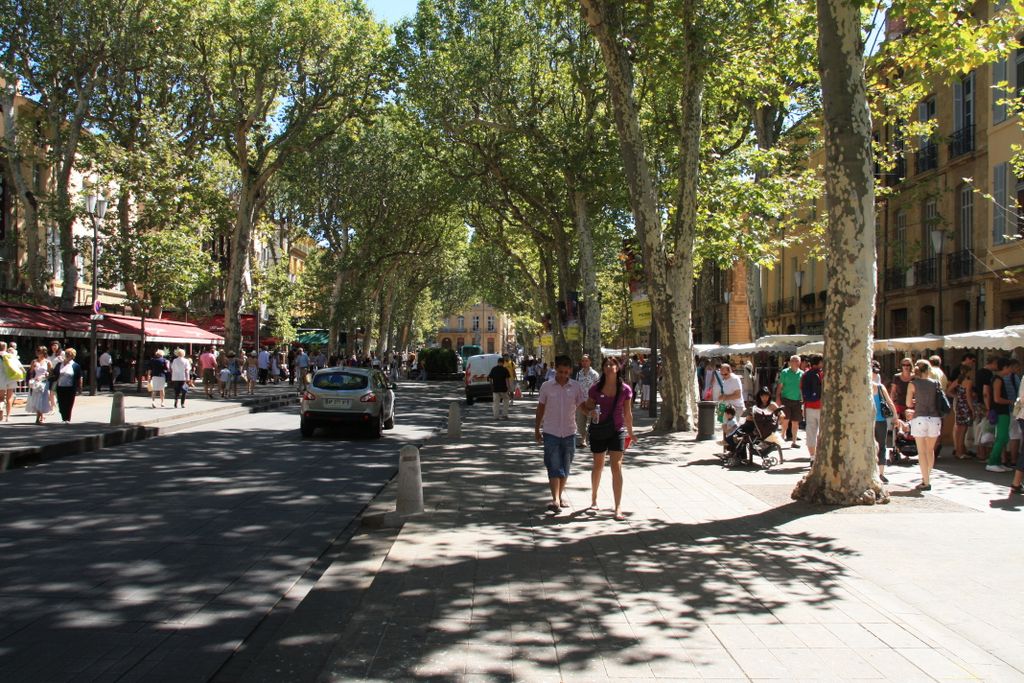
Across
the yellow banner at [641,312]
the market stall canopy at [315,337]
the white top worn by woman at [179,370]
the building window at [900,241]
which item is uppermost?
the building window at [900,241]

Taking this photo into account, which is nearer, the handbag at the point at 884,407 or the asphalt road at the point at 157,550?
the asphalt road at the point at 157,550

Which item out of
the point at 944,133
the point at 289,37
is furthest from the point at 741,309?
the point at 289,37

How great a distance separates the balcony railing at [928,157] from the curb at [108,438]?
2227cm

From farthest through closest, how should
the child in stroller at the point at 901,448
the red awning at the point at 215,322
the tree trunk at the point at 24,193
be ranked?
the red awning at the point at 215,322, the tree trunk at the point at 24,193, the child in stroller at the point at 901,448

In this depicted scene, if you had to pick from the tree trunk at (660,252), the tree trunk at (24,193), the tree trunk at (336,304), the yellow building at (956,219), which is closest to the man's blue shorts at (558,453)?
the tree trunk at (660,252)

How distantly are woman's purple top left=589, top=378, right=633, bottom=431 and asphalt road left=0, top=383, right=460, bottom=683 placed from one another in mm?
2801

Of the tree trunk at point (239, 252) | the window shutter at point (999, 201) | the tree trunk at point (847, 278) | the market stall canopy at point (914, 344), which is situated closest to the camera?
the tree trunk at point (847, 278)

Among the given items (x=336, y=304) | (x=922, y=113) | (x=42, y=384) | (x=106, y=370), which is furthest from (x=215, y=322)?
(x=922, y=113)

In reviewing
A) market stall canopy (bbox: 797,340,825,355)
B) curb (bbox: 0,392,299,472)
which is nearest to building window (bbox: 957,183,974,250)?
market stall canopy (bbox: 797,340,825,355)

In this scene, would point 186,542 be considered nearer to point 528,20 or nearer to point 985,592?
point 985,592

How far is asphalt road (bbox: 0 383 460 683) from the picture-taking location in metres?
5.17

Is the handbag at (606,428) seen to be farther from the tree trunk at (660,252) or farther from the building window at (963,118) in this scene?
the building window at (963,118)

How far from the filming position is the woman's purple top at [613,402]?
31.0ft

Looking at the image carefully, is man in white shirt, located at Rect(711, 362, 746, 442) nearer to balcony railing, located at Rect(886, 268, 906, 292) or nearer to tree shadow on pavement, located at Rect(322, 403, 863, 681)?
tree shadow on pavement, located at Rect(322, 403, 863, 681)
